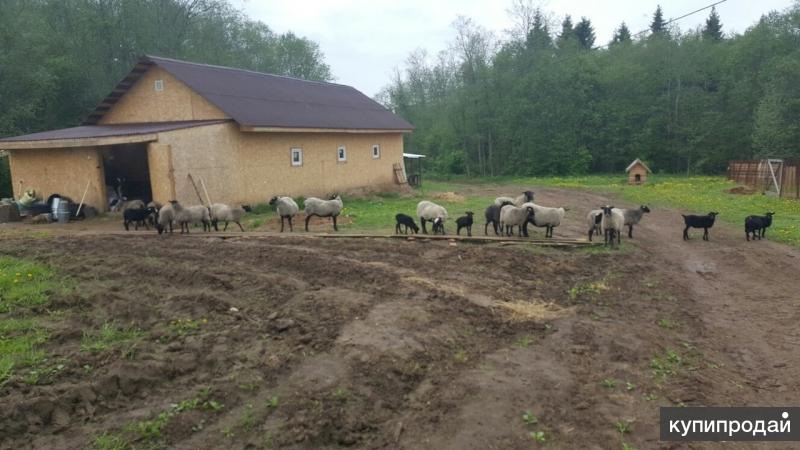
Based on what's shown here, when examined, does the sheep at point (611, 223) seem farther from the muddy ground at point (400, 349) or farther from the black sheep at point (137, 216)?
the black sheep at point (137, 216)

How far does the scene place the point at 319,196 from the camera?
2456 cm

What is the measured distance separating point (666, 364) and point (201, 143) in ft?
55.4

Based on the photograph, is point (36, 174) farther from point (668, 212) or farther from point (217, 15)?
point (217, 15)

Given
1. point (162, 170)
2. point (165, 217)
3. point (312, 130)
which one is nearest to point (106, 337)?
point (165, 217)

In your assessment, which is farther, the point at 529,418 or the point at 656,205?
the point at 656,205

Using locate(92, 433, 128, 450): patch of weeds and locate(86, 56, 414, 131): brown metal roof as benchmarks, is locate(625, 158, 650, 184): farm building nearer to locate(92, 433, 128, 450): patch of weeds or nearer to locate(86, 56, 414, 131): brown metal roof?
locate(86, 56, 414, 131): brown metal roof

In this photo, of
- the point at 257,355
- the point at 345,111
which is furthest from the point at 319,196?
the point at 257,355

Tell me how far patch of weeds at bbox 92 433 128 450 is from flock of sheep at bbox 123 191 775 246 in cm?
1048

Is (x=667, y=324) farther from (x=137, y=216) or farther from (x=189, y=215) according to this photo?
(x=137, y=216)

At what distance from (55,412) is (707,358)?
7.46m

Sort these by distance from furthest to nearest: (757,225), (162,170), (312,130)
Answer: (312,130), (162,170), (757,225)

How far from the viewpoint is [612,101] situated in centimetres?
4588

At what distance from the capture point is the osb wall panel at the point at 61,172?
18.8 m

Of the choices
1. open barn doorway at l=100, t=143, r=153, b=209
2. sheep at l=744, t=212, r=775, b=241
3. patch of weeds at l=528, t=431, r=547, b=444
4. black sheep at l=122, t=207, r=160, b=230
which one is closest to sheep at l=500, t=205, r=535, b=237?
sheep at l=744, t=212, r=775, b=241
